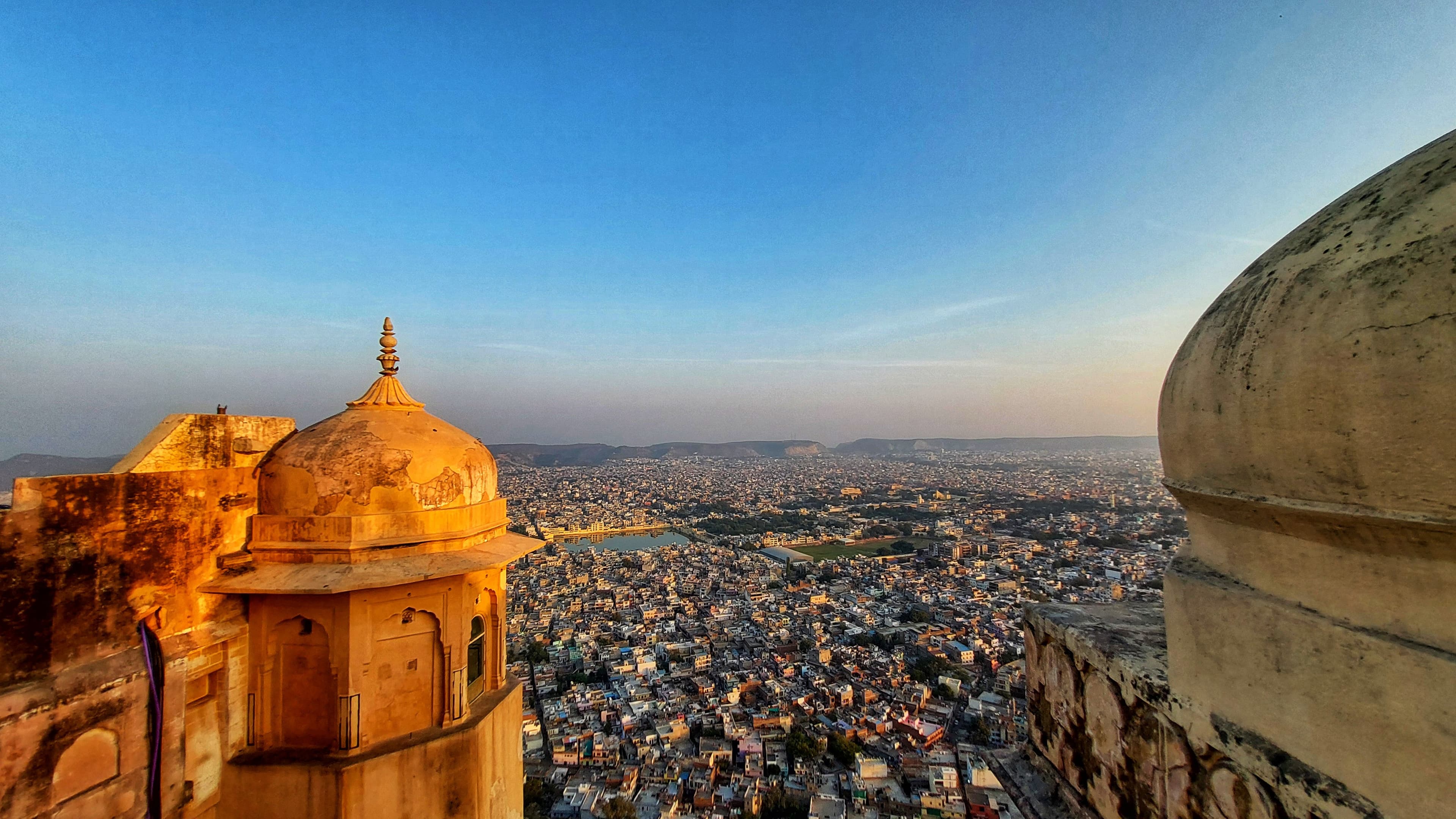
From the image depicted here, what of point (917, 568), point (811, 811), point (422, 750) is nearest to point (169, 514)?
point (422, 750)

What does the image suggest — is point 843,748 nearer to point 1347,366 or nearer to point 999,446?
Answer: point 1347,366

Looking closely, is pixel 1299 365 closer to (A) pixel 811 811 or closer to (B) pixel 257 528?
(B) pixel 257 528

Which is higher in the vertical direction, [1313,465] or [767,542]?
[1313,465]

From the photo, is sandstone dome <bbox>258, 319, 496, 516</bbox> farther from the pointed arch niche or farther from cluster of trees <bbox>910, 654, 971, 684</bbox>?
cluster of trees <bbox>910, 654, 971, 684</bbox>

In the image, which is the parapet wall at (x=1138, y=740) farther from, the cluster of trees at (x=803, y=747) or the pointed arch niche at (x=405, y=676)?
the cluster of trees at (x=803, y=747)

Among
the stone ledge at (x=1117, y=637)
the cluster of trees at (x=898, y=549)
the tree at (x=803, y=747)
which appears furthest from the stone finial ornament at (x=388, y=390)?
the cluster of trees at (x=898, y=549)

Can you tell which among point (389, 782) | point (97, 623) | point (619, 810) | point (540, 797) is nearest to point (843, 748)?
point (619, 810)

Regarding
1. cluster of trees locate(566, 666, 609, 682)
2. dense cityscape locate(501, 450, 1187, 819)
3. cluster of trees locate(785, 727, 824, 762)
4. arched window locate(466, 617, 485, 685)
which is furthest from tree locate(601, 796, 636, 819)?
arched window locate(466, 617, 485, 685)
